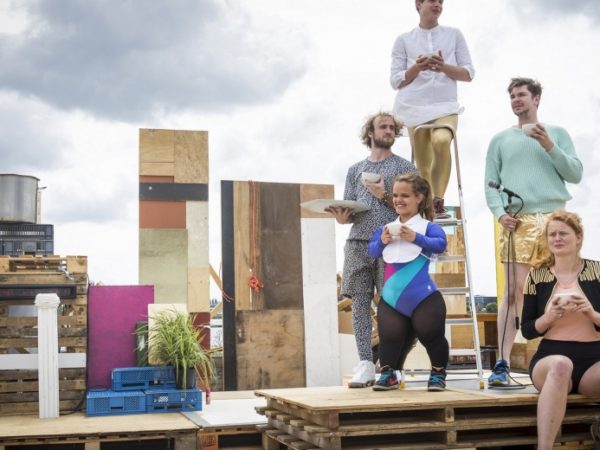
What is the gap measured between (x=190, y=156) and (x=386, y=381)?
445cm

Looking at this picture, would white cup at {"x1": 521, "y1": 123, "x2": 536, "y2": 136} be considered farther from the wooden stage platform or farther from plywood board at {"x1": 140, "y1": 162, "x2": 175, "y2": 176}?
plywood board at {"x1": 140, "y1": 162, "x2": 175, "y2": 176}

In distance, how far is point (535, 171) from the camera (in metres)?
4.63

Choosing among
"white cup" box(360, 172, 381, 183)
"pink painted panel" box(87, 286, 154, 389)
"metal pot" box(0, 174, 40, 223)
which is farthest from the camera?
"metal pot" box(0, 174, 40, 223)

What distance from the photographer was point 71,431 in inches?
192

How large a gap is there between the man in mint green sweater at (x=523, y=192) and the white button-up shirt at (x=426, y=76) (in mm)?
477

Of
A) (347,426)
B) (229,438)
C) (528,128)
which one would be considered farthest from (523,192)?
(229,438)

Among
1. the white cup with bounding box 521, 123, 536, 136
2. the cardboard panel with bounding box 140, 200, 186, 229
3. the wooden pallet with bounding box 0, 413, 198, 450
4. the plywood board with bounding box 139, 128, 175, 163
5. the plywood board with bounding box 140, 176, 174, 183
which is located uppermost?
the plywood board with bounding box 139, 128, 175, 163

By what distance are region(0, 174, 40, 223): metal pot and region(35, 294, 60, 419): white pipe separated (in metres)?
3.21

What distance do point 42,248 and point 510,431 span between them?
20.0ft

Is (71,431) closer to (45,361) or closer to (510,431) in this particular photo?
(45,361)

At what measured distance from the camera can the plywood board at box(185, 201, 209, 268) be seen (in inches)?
321

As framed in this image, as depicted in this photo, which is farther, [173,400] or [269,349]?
[269,349]

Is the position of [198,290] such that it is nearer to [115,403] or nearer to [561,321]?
[115,403]

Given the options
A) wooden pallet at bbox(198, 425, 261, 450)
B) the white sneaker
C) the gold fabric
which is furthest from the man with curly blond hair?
wooden pallet at bbox(198, 425, 261, 450)
